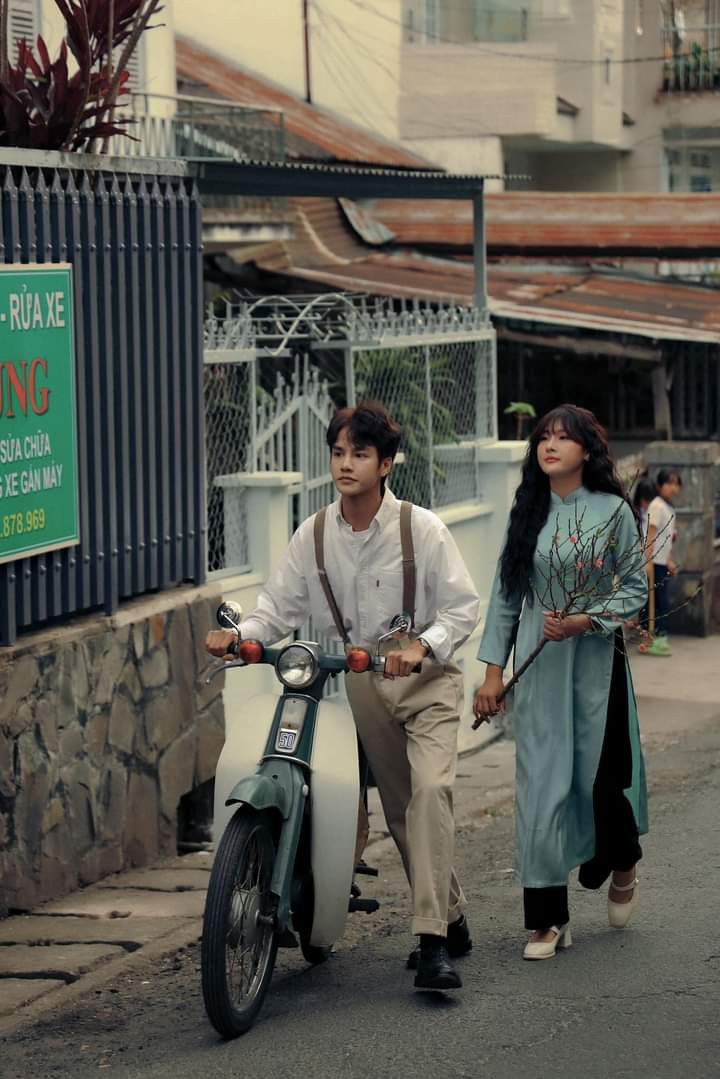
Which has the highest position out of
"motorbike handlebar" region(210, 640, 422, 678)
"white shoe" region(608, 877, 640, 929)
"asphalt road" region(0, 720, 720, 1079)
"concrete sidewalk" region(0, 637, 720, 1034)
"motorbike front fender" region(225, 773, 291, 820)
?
"motorbike handlebar" region(210, 640, 422, 678)

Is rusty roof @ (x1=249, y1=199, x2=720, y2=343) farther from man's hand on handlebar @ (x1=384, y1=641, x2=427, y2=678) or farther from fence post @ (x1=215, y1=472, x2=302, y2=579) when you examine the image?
man's hand on handlebar @ (x1=384, y1=641, x2=427, y2=678)

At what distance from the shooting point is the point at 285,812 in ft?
18.7

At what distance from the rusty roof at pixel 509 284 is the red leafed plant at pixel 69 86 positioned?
811cm

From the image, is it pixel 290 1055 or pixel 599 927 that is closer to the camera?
pixel 290 1055

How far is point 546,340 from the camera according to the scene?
17.7m

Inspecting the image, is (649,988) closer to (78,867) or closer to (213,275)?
(78,867)

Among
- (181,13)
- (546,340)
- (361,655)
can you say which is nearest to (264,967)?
(361,655)

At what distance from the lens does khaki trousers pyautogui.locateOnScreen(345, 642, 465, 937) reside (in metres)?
5.93

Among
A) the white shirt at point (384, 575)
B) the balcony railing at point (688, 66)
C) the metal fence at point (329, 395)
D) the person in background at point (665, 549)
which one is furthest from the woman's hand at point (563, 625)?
the balcony railing at point (688, 66)

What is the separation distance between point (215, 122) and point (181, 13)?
5.65 m

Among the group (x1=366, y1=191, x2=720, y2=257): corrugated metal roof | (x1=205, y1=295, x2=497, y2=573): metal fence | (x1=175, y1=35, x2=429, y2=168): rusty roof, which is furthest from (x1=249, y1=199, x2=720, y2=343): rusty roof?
(x1=205, y1=295, x2=497, y2=573): metal fence

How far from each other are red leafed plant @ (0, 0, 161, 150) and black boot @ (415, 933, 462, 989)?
11.6ft

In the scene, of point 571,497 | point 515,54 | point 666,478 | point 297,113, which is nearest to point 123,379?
point 571,497

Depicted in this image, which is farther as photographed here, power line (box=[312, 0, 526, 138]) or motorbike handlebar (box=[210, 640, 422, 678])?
power line (box=[312, 0, 526, 138])
